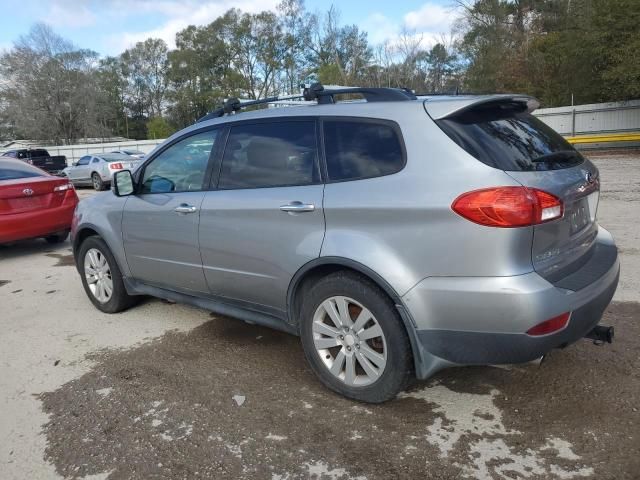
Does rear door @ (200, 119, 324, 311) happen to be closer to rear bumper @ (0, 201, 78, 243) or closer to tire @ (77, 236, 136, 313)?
A: tire @ (77, 236, 136, 313)

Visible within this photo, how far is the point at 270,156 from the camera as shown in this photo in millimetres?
3523

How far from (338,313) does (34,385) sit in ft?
7.26

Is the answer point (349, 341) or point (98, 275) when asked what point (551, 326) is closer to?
point (349, 341)

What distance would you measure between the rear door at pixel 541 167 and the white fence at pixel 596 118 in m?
22.6

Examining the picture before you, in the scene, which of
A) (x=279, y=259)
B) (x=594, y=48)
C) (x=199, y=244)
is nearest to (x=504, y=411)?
(x=279, y=259)

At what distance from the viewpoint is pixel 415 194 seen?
108 inches

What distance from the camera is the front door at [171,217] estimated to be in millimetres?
3939

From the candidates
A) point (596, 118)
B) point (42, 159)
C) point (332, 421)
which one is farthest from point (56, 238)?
point (596, 118)

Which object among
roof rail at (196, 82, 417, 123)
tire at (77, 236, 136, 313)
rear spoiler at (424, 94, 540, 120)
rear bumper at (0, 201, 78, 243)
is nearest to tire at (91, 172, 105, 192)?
rear bumper at (0, 201, 78, 243)

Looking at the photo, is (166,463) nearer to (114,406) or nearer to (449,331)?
(114,406)

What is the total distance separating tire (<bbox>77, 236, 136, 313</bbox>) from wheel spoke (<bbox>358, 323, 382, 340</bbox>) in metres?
2.75

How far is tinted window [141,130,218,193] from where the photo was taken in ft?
13.0

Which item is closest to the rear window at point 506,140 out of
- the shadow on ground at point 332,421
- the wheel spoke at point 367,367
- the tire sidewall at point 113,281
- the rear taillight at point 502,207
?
the rear taillight at point 502,207

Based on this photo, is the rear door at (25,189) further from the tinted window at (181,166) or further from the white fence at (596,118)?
the white fence at (596,118)
